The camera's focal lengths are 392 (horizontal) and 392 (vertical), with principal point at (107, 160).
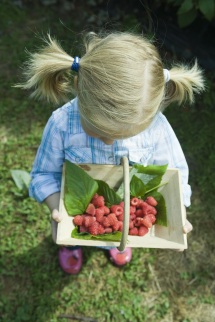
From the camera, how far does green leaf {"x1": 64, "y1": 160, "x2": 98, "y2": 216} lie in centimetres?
128

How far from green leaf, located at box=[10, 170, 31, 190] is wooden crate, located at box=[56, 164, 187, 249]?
774 mm

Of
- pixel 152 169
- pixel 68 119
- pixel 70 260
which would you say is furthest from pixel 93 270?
pixel 68 119

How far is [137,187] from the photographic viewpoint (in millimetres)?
1353

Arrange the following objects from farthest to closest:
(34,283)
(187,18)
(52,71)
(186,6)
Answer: (187,18), (186,6), (34,283), (52,71)

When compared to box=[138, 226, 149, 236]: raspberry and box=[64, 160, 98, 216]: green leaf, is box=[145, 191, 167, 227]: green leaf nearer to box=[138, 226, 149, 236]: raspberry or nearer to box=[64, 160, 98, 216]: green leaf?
box=[138, 226, 149, 236]: raspberry

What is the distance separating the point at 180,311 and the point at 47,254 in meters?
0.69

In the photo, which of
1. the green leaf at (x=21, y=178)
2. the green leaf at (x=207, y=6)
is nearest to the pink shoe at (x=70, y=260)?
the green leaf at (x=21, y=178)

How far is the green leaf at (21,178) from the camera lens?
6.63ft

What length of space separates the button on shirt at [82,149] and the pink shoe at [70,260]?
1.74ft

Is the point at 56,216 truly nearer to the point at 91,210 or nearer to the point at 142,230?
the point at 91,210

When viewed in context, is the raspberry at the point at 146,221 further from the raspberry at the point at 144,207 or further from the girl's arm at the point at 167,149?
the girl's arm at the point at 167,149

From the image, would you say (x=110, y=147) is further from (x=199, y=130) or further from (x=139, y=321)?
(x=199, y=130)

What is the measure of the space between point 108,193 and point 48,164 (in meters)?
0.24

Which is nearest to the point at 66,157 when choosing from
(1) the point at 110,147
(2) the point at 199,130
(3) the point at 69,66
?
(1) the point at 110,147
